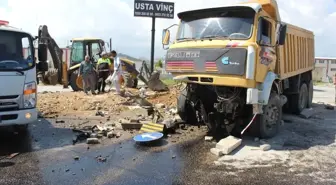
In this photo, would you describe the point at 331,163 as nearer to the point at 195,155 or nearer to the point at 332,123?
the point at 195,155

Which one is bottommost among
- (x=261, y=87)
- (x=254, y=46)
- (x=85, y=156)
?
(x=85, y=156)

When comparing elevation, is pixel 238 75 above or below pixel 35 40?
below

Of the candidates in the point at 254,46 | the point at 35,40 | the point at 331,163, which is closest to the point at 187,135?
the point at 254,46

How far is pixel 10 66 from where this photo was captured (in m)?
7.07

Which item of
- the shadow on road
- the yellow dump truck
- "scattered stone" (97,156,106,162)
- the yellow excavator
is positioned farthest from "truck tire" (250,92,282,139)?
the yellow excavator

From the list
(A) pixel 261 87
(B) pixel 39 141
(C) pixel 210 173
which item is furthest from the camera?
(B) pixel 39 141

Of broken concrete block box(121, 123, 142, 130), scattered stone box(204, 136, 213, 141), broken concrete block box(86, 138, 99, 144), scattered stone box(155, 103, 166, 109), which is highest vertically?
scattered stone box(155, 103, 166, 109)

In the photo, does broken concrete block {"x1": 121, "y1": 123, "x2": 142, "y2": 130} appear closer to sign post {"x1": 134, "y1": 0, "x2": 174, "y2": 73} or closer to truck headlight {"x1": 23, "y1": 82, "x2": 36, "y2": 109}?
truck headlight {"x1": 23, "y1": 82, "x2": 36, "y2": 109}

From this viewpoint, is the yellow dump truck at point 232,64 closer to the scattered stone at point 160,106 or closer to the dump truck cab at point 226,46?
the dump truck cab at point 226,46

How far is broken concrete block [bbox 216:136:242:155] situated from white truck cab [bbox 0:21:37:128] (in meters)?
3.66

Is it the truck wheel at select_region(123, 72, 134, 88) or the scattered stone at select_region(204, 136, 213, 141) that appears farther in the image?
the truck wheel at select_region(123, 72, 134, 88)

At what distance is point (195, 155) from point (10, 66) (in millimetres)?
3865

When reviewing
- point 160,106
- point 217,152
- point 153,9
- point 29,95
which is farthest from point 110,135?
point 153,9

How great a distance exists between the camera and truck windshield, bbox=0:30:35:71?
7.13 meters
